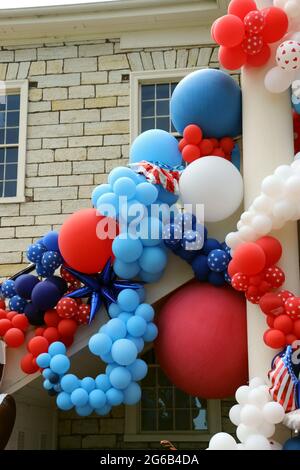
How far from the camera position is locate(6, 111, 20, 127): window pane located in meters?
9.29

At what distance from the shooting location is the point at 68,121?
9.08m

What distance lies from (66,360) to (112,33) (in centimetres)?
475

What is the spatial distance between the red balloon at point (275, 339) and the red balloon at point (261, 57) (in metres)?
2.36

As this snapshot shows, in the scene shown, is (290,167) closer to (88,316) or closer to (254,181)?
(254,181)

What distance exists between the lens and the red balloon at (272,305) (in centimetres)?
570

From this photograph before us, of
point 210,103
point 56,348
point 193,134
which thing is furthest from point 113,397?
point 210,103

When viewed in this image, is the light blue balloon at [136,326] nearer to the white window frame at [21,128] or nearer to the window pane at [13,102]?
the white window frame at [21,128]

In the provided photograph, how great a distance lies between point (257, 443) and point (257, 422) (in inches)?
Answer: 6.0

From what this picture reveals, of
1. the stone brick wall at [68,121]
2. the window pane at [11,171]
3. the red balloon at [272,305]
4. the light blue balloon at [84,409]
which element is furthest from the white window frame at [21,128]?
the red balloon at [272,305]

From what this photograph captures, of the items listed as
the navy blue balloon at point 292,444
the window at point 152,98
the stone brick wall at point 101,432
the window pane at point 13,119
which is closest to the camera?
the navy blue balloon at point 292,444

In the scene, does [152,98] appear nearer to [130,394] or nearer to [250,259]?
[250,259]

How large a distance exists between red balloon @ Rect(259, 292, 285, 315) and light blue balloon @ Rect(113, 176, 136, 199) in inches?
55.3

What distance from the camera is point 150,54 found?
9.05 m
